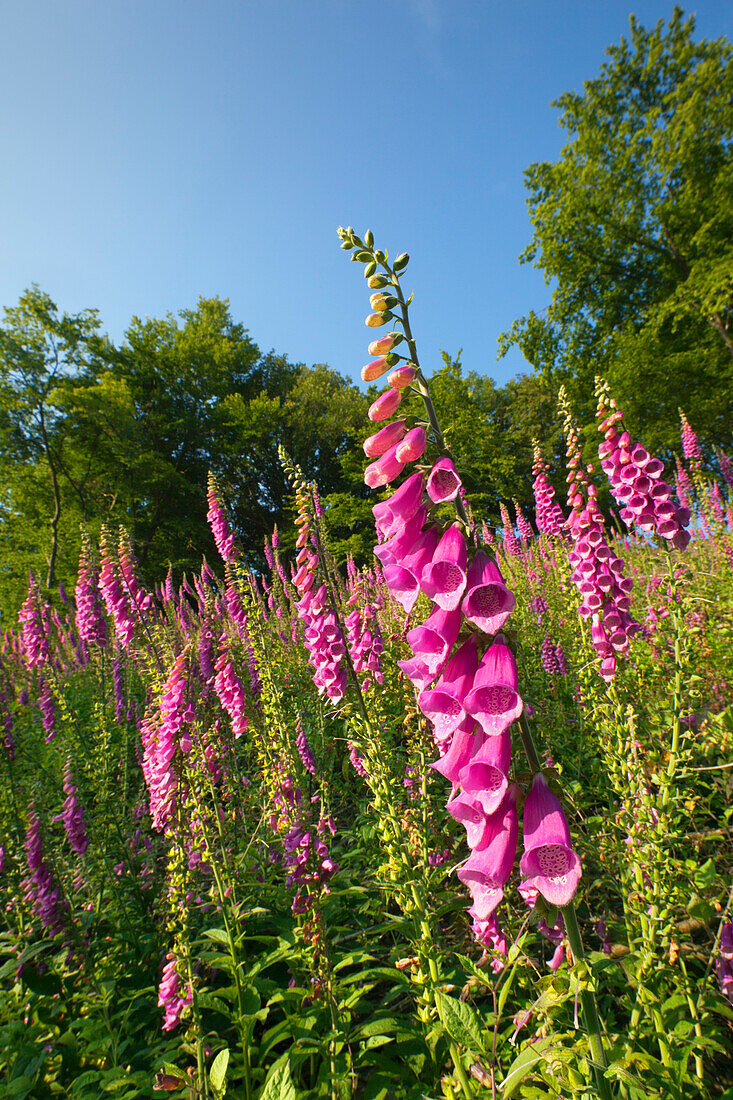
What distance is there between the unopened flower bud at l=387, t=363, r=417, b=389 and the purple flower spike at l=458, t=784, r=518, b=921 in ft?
3.66

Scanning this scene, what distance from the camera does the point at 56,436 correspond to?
28.3 metres

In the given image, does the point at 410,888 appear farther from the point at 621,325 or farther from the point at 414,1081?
the point at 621,325

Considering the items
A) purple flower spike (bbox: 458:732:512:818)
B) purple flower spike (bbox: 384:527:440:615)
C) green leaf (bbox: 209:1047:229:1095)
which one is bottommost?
green leaf (bbox: 209:1047:229:1095)

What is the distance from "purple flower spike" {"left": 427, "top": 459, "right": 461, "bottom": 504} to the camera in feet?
4.25

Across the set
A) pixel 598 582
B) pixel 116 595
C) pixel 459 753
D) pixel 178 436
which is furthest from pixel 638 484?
pixel 178 436

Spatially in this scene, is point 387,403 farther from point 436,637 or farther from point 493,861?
point 493,861

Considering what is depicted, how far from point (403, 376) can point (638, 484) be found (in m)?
2.40

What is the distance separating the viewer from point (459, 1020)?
5.09 feet

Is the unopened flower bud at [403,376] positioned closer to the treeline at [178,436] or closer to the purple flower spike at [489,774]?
the purple flower spike at [489,774]

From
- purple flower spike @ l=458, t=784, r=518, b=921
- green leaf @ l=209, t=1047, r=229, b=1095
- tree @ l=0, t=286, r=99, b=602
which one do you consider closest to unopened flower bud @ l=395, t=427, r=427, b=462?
purple flower spike @ l=458, t=784, r=518, b=921

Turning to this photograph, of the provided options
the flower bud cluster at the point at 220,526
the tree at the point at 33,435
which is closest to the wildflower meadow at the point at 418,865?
the flower bud cluster at the point at 220,526

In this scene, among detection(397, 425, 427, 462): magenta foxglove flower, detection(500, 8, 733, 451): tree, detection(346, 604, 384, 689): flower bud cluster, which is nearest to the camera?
detection(397, 425, 427, 462): magenta foxglove flower

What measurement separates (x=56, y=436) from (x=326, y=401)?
16.8 metres

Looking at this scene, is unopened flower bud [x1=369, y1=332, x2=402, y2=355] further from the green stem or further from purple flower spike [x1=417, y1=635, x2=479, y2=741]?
the green stem
